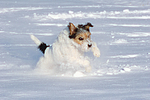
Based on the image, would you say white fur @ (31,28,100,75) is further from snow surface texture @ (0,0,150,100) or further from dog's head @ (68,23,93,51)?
snow surface texture @ (0,0,150,100)

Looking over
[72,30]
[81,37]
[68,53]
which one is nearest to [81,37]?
[81,37]

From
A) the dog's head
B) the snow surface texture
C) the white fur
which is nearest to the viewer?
the snow surface texture

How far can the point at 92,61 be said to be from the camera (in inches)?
233

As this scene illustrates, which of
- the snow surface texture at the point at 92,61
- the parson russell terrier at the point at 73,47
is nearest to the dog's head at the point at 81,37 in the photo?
the parson russell terrier at the point at 73,47

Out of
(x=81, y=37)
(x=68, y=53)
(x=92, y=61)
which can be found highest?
(x=81, y=37)

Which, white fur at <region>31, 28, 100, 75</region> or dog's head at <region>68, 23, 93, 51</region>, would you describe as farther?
white fur at <region>31, 28, 100, 75</region>

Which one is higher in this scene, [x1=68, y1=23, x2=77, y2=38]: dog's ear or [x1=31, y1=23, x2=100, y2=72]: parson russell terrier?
[x1=68, y1=23, x2=77, y2=38]: dog's ear

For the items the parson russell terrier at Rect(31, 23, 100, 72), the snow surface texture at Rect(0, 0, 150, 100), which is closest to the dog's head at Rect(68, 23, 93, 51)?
the parson russell terrier at Rect(31, 23, 100, 72)

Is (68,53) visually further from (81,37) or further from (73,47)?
(81,37)

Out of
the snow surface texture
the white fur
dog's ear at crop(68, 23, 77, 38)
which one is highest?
dog's ear at crop(68, 23, 77, 38)

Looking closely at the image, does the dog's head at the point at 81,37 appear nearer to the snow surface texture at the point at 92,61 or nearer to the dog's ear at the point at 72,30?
the dog's ear at the point at 72,30

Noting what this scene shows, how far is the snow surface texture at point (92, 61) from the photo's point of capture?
4.12 meters

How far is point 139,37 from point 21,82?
200 inches

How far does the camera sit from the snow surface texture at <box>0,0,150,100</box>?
13.5 ft
